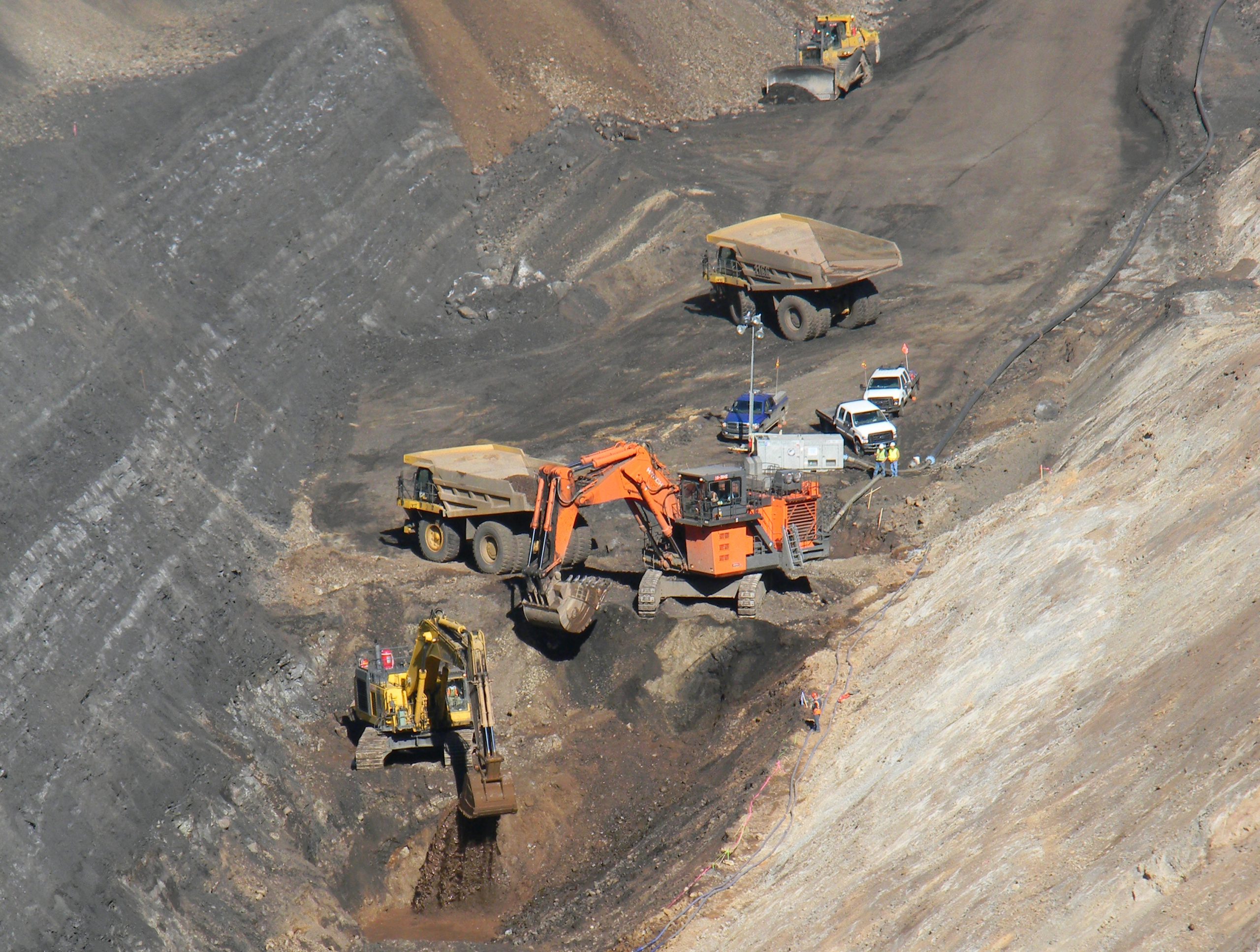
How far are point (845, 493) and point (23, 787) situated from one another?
1573cm

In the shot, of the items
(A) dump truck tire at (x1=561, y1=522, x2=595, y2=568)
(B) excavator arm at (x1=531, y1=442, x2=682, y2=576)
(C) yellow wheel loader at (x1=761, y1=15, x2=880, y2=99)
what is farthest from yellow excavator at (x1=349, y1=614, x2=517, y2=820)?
(C) yellow wheel loader at (x1=761, y1=15, x2=880, y2=99)

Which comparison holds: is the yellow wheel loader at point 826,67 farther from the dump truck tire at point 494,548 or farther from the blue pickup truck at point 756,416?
the dump truck tire at point 494,548

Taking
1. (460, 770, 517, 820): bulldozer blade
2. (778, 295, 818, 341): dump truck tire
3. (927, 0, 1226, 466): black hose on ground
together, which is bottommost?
(927, 0, 1226, 466): black hose on ground

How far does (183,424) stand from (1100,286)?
70.7 feet

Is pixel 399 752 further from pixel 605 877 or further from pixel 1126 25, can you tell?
pixel 1126 25

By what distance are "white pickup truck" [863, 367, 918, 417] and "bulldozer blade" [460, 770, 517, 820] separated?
573 inches

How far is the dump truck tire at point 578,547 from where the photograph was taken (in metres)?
24.5

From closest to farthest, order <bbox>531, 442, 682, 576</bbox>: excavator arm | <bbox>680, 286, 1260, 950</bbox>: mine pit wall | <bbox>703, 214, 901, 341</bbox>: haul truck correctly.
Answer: <bbox>680, 286, 1260, 950</bbox>: mine pit wall → <bbox>531, 442, 682, 576</bbox>: excavator arm → <bbox>703, 214, 901, 341</bbox>: haul truck

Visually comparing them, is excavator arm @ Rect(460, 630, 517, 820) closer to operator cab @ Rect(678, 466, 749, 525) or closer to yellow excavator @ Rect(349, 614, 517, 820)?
yellow excavator @ Rect(349, 614, 517, 820)

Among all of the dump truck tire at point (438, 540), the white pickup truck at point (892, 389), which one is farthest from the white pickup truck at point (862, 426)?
the dump truck tire at point (438, 540)

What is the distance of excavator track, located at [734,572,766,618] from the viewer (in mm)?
22391

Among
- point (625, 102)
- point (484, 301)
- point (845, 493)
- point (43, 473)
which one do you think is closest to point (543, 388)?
point (484, 301)

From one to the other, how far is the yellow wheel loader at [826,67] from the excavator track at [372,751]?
112 ft

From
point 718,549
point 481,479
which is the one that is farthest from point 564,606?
point 481,479
